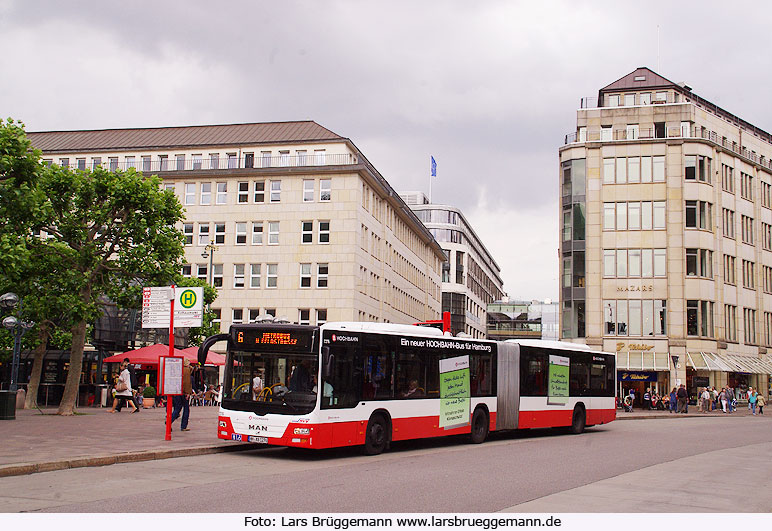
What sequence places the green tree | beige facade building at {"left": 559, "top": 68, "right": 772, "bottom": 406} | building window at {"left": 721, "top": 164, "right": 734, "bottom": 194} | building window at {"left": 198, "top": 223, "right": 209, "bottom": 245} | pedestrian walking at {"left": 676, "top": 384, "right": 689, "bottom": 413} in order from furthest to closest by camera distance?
building window at {"left": 198, "top": 223, "right": 209, "bottom": 245} → building window at {"left": 721, "top": 164, "right": 734, "bottom": 194} → beige facade building at {"left": 559, "top": 68, "right": 772, "bottom": 406} → pedestrian walking at {"left": 676, "top": 384, "right": 689, "bottom": 413} → the green tree

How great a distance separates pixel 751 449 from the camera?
22047mm

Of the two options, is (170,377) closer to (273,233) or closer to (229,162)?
(273,233)

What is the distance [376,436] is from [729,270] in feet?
173

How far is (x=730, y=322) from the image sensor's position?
62938 mm

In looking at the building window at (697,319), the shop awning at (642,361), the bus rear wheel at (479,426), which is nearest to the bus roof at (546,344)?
the bus rear wheel at (479,426)

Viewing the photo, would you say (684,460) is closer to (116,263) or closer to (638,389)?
(116,263)

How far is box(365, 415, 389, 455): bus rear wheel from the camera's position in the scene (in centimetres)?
1764

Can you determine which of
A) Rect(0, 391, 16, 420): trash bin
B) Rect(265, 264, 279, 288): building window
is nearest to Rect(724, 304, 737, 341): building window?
Rect(265, 264, 279, 288): building window

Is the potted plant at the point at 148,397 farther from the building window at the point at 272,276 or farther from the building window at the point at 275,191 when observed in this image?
the building window at the point at 275,191

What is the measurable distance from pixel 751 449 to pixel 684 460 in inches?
203

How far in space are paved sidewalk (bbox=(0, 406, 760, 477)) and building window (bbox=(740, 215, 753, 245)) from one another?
5242cm

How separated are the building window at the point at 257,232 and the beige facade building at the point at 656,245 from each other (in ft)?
75.9

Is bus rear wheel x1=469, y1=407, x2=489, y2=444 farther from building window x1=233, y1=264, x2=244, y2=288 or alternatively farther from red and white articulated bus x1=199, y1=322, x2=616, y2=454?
building window x1=233, y1=264, x2=244, y2=288

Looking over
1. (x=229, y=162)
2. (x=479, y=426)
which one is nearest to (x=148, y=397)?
(x=479, y=426)
